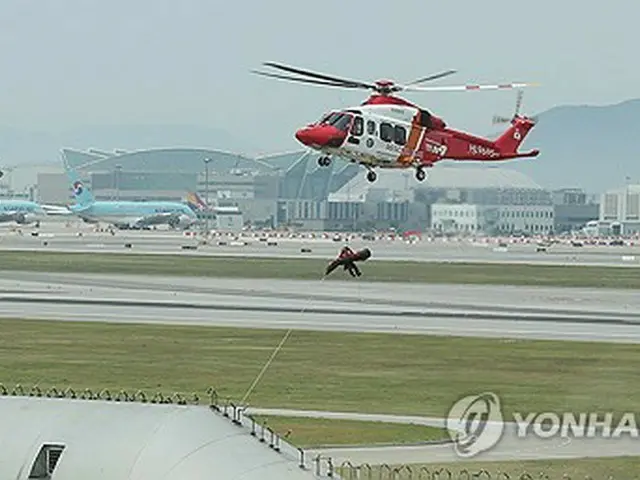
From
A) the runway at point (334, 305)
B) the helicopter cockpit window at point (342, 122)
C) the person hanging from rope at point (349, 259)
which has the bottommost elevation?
the runway at point (334, 305)

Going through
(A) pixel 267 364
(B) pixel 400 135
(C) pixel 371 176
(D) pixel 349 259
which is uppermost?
(B) pixel 400 135

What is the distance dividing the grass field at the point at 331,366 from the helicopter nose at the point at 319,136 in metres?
28.7

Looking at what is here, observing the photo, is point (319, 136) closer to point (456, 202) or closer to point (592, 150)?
point (456, 202)

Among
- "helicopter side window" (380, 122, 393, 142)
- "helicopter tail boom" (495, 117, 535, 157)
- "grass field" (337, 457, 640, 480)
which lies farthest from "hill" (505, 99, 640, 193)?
"helicopter side window" (380, 122, 393, 142)

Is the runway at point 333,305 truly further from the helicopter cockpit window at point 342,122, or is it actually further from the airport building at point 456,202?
the helicopter cockpit window at point 342,122

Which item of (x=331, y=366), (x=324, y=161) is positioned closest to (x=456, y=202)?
(x=331, y=366)

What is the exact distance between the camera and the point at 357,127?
122 ft

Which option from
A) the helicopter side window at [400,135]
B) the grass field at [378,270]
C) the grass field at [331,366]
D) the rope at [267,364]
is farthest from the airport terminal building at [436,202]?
Answer: the grass field at [378,270]

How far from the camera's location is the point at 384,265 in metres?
190

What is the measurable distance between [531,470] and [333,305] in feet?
245

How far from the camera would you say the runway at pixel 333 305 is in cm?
10744

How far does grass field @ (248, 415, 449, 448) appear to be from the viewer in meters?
57.8

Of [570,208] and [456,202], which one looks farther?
[570,208]

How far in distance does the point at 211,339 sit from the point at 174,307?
2467cm
